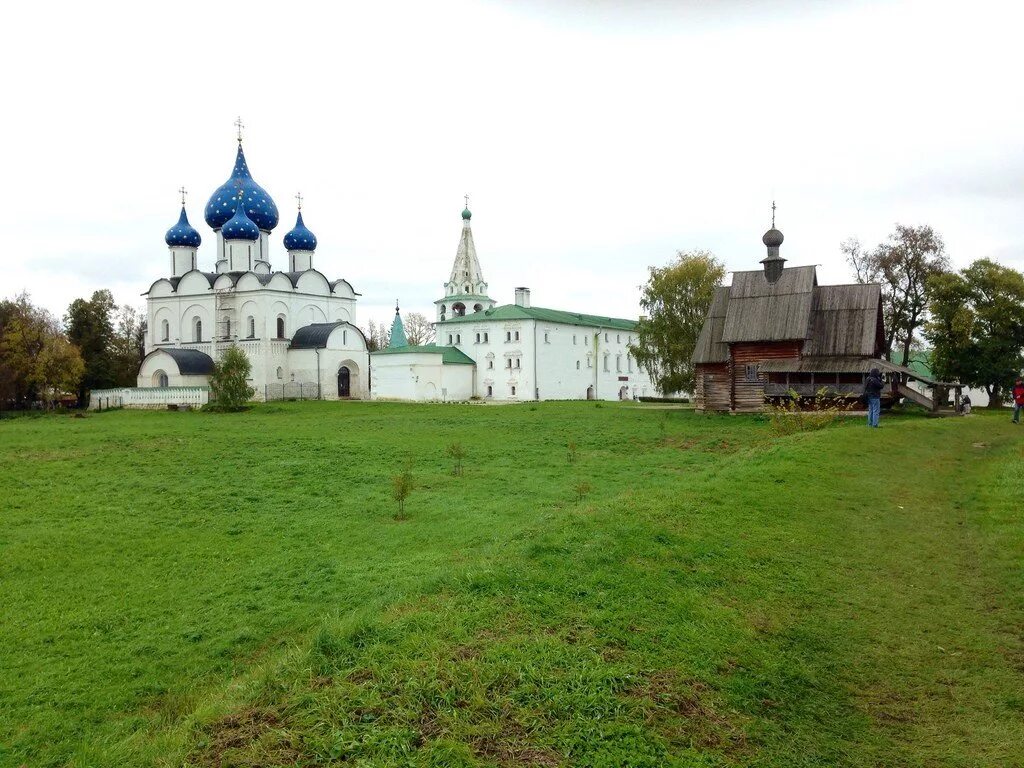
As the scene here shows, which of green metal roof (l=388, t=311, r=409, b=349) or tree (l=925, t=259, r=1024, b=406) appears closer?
tree (l=925, t=259, r=1024, b=406)

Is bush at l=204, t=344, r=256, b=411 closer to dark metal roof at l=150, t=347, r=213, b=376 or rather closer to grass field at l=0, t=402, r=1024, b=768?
dark metal roof at l=150, t=347, r=213, b=376

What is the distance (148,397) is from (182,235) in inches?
560

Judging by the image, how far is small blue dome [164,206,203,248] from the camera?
169 ft

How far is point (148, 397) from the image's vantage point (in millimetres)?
42062

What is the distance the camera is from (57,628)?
7.29 m

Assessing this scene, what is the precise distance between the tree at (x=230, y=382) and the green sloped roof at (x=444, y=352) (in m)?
14.0

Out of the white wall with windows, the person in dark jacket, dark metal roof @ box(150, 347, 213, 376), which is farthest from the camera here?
the white wall with windows

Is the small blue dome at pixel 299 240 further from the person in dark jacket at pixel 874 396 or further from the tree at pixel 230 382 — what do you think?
the person in dark jacket at pixel 874 396

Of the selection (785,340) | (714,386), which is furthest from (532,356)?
(785,340)

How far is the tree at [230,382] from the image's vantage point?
36.4 m

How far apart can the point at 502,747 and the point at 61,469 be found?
14.9m

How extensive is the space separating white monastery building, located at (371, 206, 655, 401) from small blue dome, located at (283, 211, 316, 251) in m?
8.58

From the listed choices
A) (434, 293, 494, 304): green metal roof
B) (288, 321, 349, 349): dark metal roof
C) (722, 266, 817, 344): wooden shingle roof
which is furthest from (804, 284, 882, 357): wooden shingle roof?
(434, 293, 494, 304): green metal roof

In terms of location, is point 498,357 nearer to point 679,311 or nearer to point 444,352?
point 444,352
